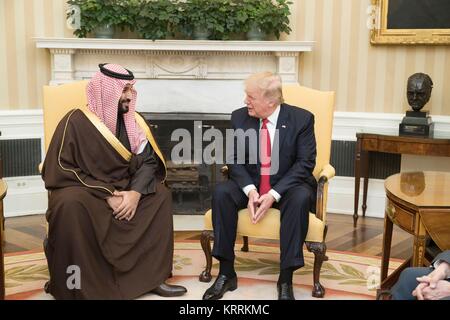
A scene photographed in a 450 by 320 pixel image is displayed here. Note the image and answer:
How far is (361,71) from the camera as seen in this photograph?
571 centimetres

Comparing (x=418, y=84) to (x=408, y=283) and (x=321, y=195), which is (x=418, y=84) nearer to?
(x=321, y=195)

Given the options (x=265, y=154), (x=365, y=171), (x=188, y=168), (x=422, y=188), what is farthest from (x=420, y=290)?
(x=188, y=168)

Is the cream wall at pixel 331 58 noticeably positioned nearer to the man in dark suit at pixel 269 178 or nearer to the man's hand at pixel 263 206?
the man in dark suit at pixel 269 178

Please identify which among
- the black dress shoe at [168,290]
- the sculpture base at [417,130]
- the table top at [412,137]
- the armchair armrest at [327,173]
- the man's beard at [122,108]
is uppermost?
the man's beard at [122,108]

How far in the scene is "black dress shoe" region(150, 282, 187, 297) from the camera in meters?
3.56

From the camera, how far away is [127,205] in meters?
3.50

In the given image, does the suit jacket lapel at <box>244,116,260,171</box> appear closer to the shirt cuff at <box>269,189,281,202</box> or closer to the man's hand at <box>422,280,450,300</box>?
the shirt cuff at <box>269,189,281,202</box>

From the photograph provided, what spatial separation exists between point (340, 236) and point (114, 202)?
88.1 inches

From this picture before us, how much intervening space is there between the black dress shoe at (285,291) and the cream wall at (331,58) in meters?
Answer: 2.73

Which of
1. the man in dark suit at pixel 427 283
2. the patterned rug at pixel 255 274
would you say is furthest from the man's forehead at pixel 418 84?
the man in dark suit at pixel 427 283

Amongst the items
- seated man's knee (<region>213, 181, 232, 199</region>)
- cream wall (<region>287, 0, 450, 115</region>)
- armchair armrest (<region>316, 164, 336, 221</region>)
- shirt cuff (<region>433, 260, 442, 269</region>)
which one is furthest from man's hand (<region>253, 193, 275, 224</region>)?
cream wall (<region>287, 0, 450, 115</region>)

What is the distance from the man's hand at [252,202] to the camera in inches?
141

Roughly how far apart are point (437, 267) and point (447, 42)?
3394 millimetres
